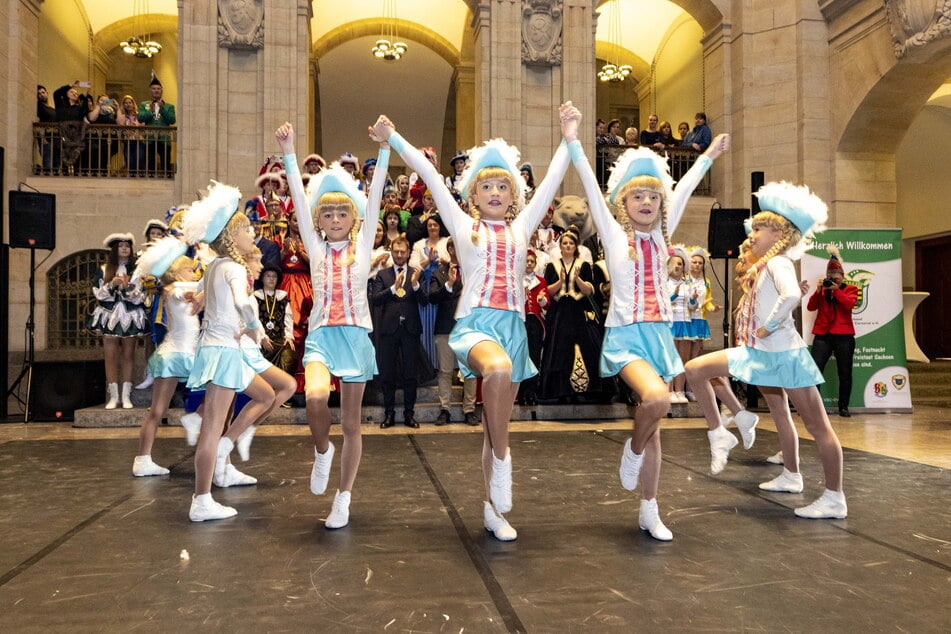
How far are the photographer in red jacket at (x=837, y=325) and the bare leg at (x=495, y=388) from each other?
6833 millimetres

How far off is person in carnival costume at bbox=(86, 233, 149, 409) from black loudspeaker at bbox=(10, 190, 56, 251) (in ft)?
3.37

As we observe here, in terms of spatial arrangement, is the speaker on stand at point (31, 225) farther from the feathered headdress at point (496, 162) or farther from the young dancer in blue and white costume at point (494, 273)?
the feathered headdress at point (496, 162)

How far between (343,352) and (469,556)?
1.24 m

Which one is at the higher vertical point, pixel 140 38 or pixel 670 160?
pixel 140 38

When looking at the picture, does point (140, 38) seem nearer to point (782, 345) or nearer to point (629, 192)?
point (629, 192)

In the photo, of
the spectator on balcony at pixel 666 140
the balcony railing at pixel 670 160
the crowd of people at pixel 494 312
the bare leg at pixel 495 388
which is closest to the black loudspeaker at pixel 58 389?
the crowd of people at pixel 494 312

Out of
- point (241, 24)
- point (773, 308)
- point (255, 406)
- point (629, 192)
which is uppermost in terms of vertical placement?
point (241, 24)

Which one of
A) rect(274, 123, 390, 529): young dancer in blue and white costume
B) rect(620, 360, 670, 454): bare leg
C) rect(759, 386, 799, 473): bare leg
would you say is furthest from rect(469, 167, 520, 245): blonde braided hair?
rect(759, 386, 799, 473): bare leg

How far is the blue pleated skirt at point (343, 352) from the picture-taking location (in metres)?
3.95

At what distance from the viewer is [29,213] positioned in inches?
356

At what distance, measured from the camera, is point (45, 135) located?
13047 mm

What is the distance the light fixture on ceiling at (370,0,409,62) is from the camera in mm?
16703

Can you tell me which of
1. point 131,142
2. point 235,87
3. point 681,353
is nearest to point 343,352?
point 681,353

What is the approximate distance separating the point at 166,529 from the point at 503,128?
10.3 meters
